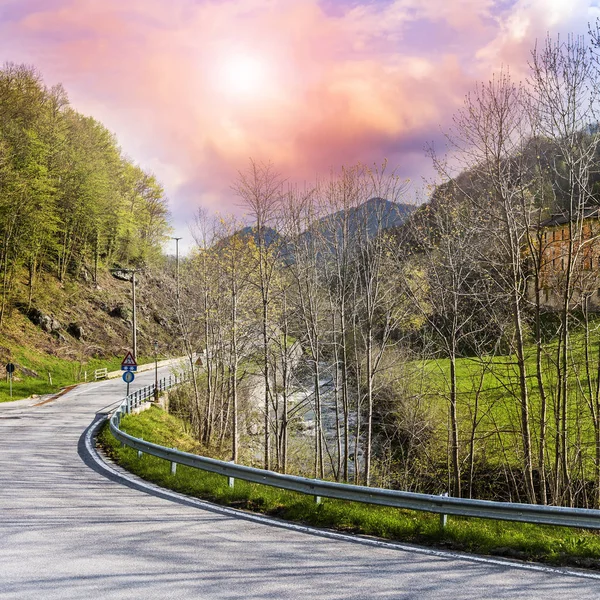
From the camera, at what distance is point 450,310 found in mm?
19609

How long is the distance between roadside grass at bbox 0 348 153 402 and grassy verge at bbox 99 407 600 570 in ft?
85.6

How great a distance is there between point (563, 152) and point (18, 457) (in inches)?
614

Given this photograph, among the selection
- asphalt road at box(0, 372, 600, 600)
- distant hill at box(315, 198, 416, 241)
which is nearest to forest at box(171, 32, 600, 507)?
distant hill at box(315, 198, 416, 241)

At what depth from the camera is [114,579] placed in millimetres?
5895

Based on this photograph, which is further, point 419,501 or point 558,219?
point 558,219

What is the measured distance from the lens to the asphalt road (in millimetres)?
5539

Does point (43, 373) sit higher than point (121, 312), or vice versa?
point (121, 312)

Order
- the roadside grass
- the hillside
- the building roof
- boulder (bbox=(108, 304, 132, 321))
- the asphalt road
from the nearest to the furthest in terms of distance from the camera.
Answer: the asphalt road < the building roof < the roadside grass < the hillside < boulder (bbox=(108, 304, 132, 321))

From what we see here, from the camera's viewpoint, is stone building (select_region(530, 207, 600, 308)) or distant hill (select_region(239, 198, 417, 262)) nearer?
stone building (select_region(530, 207, 600, 308))

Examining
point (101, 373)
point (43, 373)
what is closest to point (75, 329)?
point (101, 373)

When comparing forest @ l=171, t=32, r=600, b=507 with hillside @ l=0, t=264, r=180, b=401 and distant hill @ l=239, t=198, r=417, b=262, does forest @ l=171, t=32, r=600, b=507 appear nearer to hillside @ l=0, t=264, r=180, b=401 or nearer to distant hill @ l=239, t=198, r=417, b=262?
distant hill @ l=239, t=198, r=417, b=262

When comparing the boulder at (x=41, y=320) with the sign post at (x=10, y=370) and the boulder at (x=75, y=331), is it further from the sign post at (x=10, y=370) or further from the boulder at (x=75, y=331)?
the sign post at (x=10, y=370)

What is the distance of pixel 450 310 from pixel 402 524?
12763mm

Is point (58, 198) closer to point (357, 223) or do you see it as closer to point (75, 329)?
point (75, 329)
